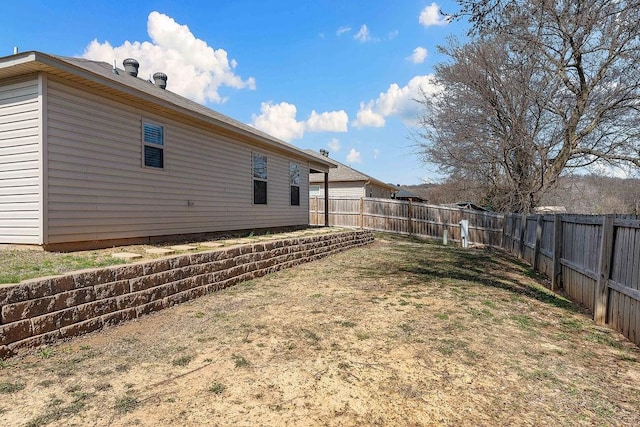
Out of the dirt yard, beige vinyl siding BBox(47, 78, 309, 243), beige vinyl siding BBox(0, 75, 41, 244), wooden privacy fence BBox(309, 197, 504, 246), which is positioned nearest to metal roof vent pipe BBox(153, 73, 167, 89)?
beige vinyl siding BBox(47, 78, 309, 243)

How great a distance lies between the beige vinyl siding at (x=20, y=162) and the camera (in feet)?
17.0

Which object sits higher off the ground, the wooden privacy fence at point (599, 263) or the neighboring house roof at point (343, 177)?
the neighboring house roof at point (343, 177)

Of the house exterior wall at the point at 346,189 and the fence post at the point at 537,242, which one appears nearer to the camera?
the fence post at the point at 537,242

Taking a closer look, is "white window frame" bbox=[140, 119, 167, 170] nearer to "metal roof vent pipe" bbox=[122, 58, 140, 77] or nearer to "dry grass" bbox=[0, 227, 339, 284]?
"dry grass" bbox=[0, 227, 339, 284]

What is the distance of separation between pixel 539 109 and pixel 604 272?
924 centimetres

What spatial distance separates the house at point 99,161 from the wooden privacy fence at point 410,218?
30.3 feet

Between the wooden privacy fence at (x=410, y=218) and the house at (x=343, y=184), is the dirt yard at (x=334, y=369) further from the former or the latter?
the house at (x=343, y=184)

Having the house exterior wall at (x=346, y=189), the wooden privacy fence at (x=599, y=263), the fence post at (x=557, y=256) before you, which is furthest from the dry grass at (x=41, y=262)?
the house exterior wall at (x=346, y=189)

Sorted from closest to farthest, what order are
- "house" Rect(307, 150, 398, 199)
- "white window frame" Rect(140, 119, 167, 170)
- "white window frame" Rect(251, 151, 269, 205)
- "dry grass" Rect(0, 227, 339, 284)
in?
"dry grass" Rect(0, 227, 339, 284), "white window frame" Rect(140, 119, 167, 170), "white window frame" Rect(251, 151, 269, 205), "house" Rect(307, 150, 398, 199)

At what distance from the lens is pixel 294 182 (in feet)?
41.4

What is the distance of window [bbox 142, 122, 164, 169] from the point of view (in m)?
6.88

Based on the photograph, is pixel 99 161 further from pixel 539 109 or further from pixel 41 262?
pixel 539 109

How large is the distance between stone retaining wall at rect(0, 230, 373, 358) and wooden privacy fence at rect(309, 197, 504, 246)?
11.0m

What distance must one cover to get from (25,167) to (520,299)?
25.3 feet
